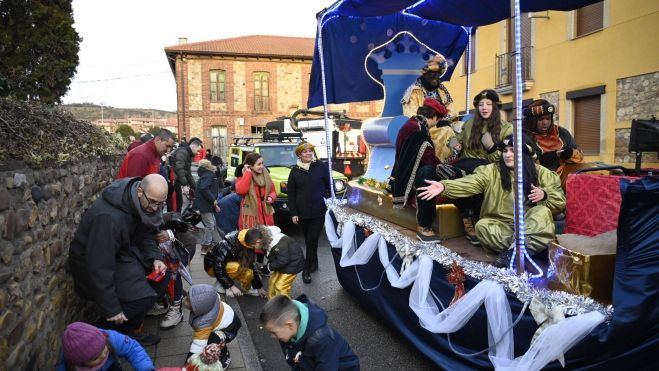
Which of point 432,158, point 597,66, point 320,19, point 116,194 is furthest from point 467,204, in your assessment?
point 597,66

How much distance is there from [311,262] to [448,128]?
289cm

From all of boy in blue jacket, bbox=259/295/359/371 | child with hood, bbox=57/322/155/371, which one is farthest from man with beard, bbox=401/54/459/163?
child with hood, bbox=57/322/155/371

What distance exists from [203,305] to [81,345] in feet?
3.35

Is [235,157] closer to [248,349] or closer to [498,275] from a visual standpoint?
[248,349]

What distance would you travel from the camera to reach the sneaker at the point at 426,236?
390 centimetres

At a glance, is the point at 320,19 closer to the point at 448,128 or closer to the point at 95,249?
the point at 448,128

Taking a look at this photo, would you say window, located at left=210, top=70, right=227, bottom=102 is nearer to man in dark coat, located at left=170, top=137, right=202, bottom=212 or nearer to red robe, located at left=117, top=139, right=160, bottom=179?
man in dark coat, located at left=170, top=137, right=202, bottom=212

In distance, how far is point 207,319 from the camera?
3662 mm

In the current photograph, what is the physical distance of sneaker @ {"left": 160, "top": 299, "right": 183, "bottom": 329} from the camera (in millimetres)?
4777

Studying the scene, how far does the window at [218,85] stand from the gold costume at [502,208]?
32123 mm

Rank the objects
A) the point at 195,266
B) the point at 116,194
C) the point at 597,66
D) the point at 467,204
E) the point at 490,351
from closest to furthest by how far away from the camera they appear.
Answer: the point at 490,351, the point at 116,194, the point at 467,204, the point at 195,266, the point at 597,66

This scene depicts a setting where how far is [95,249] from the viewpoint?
3465mm

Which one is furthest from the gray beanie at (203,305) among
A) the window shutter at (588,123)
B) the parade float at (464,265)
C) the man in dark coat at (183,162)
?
the window shutter at (588,123)

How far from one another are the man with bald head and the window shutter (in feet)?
44.8
